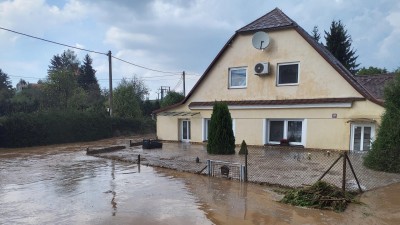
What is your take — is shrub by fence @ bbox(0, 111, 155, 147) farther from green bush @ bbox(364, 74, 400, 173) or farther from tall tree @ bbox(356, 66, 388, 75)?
tall tree @ bbox(356, 66, 388, 75)

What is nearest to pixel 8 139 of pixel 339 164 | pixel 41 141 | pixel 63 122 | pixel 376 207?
pixel 41 141

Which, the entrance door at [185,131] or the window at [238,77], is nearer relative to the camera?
the window at [238,77]

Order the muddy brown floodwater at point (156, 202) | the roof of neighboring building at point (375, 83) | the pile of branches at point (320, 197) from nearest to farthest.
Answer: the muddy brown floodwater at point (156, 202) < the pile of branches at point (320, 197) < the roof of neighboring building at point (375, 83)

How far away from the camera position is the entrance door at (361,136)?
1748 cm

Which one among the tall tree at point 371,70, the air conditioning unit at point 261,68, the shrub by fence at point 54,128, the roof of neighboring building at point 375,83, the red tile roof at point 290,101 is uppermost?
the tall tree at point 371,70

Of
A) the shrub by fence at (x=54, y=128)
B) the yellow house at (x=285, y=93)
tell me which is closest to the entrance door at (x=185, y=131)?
the yellow house at (x=285, y=93)

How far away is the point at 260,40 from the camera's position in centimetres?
2016

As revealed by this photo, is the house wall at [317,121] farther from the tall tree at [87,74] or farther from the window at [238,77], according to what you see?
the tall tree at [87,74]

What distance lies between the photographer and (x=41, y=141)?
25484mm

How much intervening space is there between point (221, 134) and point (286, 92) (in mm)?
5696

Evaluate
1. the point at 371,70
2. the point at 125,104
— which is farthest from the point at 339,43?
the point at 125,104

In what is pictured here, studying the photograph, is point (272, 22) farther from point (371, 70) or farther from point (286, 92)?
point (371, 70)

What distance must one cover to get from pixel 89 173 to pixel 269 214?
24.0 ft

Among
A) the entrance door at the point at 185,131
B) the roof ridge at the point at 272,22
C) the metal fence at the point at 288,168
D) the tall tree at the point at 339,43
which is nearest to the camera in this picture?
the metal fence at the point at 288,168
